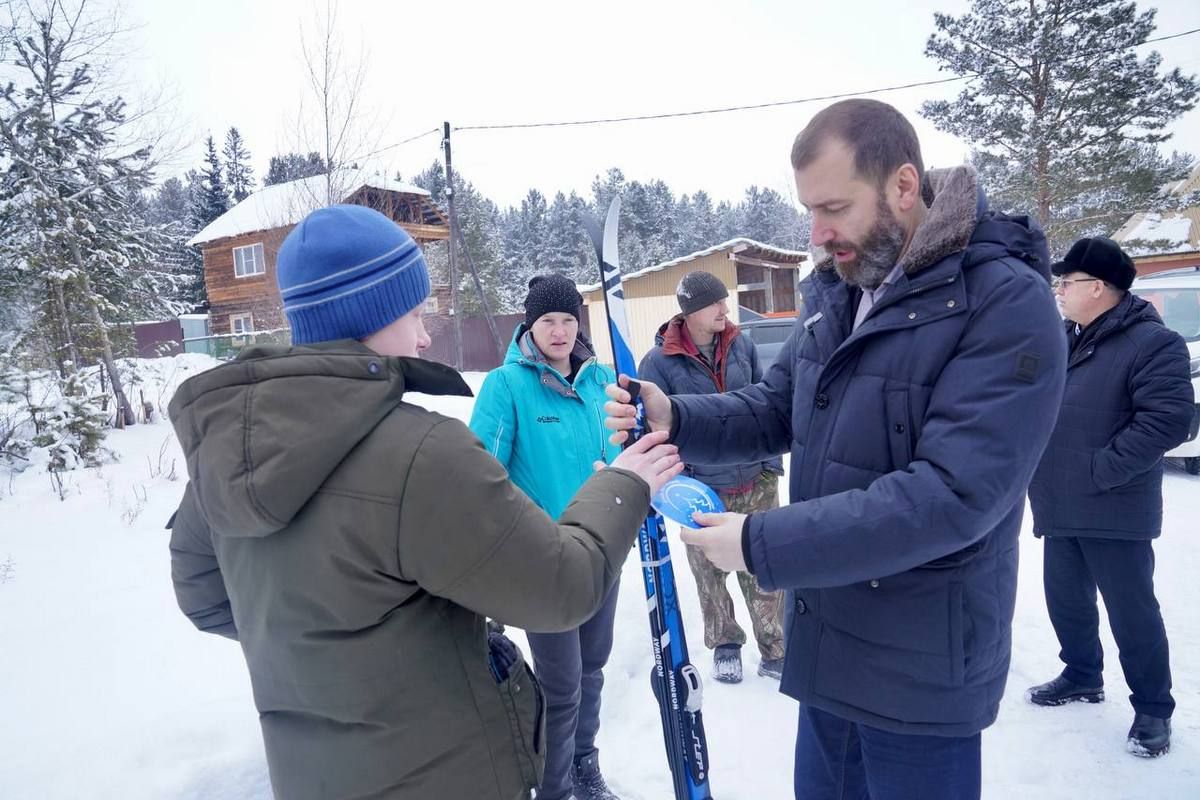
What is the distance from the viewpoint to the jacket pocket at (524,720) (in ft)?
4.43

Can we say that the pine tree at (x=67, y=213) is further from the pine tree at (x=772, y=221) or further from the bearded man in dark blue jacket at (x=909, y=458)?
the pine tree at (x=772, y=221)

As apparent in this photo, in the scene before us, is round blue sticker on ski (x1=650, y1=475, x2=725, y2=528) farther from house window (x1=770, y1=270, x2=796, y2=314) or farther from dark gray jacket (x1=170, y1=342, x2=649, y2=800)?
house window (x1=770, y1=270, x2=796, y2=314)

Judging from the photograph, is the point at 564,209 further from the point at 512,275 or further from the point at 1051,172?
the point at 1051,172

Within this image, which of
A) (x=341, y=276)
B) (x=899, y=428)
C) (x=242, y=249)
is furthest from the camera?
(x=242, y=249)

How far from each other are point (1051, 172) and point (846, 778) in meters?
19.1

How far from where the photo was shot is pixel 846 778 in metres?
1.76

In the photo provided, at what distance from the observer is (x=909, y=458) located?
4.83 feet

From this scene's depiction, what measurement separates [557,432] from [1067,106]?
1922 cm

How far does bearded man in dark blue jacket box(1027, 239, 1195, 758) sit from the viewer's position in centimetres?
288

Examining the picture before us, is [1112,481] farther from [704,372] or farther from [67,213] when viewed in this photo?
[67,213]

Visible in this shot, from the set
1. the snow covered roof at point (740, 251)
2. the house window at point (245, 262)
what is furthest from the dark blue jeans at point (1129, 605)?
the house window at point (245, 262)

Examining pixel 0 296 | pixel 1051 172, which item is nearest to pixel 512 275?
pixel 1051 172

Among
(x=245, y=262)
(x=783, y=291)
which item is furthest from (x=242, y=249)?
(x=783, y=291)

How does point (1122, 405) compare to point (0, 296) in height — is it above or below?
below
